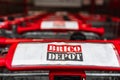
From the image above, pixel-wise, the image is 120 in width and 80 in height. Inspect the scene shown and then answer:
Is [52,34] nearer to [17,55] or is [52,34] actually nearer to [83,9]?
[17,55]

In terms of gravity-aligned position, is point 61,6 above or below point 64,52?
below

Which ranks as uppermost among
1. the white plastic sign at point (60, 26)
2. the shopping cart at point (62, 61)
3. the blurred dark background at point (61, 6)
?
the shopping cart at point (62, 61)

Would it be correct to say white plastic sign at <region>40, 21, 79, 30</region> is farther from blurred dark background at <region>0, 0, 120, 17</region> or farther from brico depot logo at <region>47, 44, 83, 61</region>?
blurred dark background at <region>0, 0, 120, 17</region>

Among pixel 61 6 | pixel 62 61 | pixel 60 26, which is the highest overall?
pixel 62 61

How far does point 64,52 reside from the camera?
173 cm

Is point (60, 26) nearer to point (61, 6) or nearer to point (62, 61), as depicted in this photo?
point (62, 61)

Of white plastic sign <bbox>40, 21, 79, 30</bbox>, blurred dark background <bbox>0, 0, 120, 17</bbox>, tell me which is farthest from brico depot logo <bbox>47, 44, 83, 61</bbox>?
blurred dark background <bbox>0, 0, 120, 17</bbox>

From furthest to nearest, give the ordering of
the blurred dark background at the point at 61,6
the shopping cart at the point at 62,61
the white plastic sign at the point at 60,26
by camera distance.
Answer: the blurred dark background at the point at 61,6 < the white plastic sign at the point at 60,26 < the shopping cart at the point at 62,61

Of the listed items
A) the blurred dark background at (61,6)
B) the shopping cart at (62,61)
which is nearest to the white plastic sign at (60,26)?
the shopping cart at (62,61)

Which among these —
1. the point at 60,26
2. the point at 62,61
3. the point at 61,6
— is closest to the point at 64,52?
the point at 62,61

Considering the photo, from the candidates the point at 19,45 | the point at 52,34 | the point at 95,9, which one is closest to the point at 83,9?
the point at 95,9

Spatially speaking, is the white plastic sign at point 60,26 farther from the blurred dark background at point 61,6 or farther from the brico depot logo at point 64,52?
the blurred dark background at point 61,6

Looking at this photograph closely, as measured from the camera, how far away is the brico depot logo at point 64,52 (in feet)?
5.45

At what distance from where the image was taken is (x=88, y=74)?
167 cm
